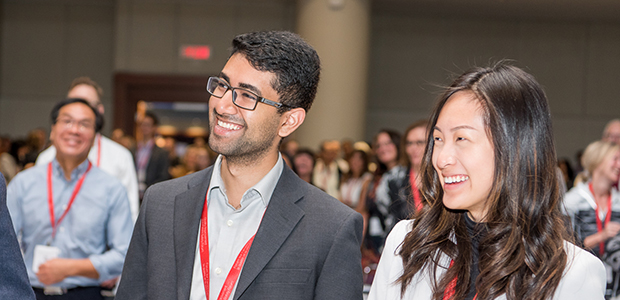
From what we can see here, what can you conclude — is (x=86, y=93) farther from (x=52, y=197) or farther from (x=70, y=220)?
(x=70, y=220)

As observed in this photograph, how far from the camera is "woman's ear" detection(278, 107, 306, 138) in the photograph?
5.85ft

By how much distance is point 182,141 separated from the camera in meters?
11.5

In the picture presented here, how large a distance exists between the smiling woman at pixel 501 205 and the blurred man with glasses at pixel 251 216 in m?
0.29

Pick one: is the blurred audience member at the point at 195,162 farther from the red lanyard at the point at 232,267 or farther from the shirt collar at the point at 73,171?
the red lanyard at the point at 232,267

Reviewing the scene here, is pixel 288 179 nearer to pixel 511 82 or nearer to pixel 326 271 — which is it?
pixel 326 271

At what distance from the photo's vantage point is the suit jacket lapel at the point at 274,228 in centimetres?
157

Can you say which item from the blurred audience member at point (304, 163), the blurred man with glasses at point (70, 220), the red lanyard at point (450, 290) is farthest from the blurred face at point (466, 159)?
→ the blurred audience member at point (304, 163)

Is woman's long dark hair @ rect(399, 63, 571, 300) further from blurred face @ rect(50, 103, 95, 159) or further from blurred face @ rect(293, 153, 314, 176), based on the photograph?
blurred face @ rect(293, 153, 314, 176)

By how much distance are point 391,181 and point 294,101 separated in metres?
2.25

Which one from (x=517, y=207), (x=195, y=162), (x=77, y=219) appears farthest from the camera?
(x=195, y=162)

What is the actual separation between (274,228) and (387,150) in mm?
3038

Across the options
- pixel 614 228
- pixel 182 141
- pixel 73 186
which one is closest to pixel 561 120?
pixel 182 141

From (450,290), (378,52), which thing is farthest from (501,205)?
(378,52)

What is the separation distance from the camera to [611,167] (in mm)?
3748
